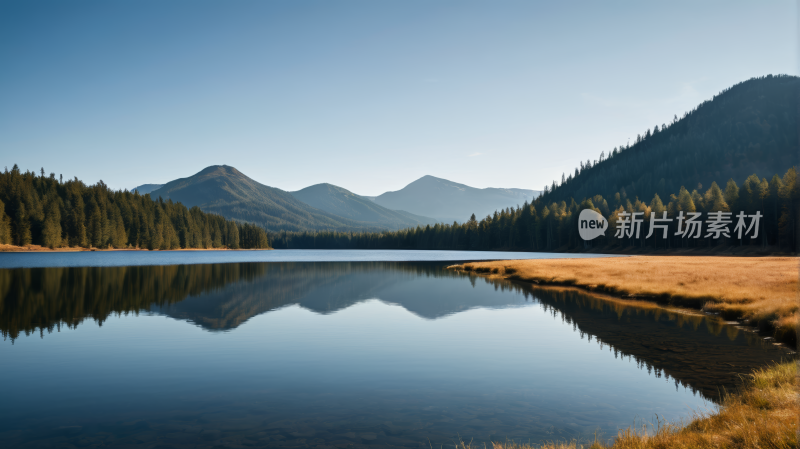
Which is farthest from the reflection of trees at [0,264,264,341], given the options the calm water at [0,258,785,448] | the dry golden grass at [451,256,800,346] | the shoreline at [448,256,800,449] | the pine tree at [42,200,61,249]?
the pine tree at [42,200,61,249]

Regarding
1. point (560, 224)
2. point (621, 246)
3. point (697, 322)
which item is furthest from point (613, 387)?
point (560, 224)

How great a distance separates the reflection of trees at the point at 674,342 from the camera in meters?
17.7

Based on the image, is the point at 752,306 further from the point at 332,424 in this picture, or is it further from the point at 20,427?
the point at 20,427

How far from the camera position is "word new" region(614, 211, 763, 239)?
115750mm

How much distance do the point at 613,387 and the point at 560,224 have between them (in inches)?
6896

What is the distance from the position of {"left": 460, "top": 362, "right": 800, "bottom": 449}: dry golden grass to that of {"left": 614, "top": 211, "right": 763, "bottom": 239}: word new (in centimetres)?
12741

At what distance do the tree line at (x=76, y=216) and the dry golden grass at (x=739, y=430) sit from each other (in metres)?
170

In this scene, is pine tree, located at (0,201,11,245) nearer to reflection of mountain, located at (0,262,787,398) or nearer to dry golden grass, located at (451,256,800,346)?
reflection of mountain, located at (0,262,787,398)

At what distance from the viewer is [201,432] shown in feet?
39.8

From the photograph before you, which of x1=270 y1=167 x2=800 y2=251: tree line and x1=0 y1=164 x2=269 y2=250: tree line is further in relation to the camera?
x1=0 y1=164 x2=269 y2=250: tree line

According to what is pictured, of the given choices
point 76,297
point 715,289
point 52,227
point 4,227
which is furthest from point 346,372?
point 52,227

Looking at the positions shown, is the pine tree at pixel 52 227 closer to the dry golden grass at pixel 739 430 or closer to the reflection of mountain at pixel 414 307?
the reflection of mountain at pixel 414 307

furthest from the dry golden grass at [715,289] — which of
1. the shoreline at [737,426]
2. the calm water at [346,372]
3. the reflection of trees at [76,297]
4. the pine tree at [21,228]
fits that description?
the pine tree at [21,228]

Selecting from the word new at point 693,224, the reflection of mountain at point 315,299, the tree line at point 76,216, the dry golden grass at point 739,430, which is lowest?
the reflection of mountain at point 315,299
